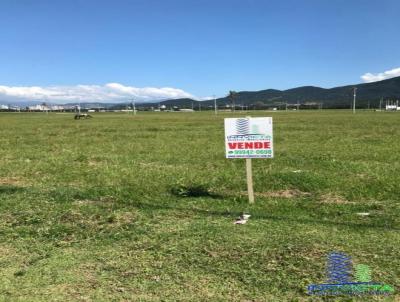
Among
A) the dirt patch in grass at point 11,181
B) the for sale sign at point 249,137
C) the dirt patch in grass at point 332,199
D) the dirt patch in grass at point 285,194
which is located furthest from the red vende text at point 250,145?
the dirt patch in grass at point 11,181

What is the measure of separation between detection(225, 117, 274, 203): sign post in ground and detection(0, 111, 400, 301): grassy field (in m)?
0.90

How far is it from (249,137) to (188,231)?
2.38 metres

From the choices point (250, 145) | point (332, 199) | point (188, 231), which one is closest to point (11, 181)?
point (250, 145)

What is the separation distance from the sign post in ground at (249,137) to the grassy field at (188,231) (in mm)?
905

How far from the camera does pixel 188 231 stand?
21.4 ft

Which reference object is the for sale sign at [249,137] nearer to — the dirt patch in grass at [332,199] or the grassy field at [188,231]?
the grassy field at [188,231]

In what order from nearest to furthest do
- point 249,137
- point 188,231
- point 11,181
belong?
point 188,231, point 249,137, point 11,181

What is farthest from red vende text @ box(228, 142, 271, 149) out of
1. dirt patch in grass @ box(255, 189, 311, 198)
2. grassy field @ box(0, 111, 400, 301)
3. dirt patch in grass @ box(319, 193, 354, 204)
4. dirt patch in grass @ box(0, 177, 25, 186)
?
dirt patch in grass @ box(0, 177, 25, 186)

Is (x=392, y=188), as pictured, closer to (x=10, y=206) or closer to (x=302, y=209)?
(x=302, y=209)

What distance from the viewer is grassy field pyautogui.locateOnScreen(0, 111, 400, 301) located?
4.72 meters

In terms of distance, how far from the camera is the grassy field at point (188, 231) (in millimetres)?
4719

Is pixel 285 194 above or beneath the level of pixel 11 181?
beneath

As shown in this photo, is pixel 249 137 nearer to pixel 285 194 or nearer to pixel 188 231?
pixel 285 194

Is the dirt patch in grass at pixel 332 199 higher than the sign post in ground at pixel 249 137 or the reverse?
the reverse
